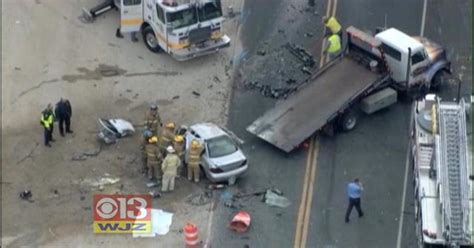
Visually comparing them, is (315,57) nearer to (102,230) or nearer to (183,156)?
(183,156)

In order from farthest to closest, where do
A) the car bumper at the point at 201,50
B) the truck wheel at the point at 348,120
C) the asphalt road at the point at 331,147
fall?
1. the car bumper at the point at 201,50
2. the truck wheel at the point at 348,120
3. the asphalt road at the point at 331,147

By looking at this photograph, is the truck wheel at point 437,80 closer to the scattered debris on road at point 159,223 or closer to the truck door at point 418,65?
the truck door at point 418,65

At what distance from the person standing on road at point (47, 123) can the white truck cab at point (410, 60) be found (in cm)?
927

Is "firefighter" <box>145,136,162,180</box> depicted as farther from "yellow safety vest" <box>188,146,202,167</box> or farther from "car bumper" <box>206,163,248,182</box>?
"car bumper" <box>206,163,248,182</box>

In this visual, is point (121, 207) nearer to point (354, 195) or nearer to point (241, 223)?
point (241, 223)

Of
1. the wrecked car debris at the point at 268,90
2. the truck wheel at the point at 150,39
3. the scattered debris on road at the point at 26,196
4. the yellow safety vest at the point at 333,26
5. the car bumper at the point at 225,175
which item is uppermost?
the yellow safety vest at the point at 333,26

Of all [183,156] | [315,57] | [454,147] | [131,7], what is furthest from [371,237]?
[131,7]

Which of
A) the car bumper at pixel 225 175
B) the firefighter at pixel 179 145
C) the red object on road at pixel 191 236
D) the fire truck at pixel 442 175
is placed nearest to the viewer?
the fire truck at pixel 442 175

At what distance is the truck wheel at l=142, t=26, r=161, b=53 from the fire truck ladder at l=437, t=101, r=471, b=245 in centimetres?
1003

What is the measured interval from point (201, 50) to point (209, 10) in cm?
123

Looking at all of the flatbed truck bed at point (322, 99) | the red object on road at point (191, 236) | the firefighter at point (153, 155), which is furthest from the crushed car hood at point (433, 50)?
the red object on road at point (191, 236)

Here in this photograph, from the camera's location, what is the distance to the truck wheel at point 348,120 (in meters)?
37.8

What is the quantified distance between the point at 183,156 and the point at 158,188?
1.09 m

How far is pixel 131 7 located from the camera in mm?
42062
